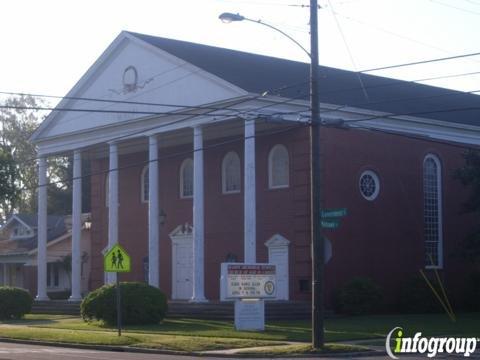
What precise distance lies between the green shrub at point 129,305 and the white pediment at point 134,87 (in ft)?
23.3

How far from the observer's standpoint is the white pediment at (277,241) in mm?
40094

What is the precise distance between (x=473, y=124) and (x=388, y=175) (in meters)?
6.23

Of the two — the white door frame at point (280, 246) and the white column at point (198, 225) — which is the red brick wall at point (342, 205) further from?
the white column at point (198, 225)

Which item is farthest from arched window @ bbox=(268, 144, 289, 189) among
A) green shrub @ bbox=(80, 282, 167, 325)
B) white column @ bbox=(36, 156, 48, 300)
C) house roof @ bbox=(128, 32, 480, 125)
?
white column @ bbox=(36, 156, 48, 300)

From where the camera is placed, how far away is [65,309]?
43.4m

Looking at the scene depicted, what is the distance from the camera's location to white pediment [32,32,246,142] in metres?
38.9

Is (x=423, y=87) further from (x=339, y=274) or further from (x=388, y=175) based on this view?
(x=339, y=274)

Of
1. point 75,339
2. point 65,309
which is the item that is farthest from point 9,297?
Answer: point 75,339

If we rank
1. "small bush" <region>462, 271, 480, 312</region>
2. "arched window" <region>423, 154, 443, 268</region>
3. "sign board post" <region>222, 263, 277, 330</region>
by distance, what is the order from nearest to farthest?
"sign board post" <region>222, 263, 277, 330</region> → "small bush" <region>462, 271, 480, 312</region> → "arched window" <region>423, 154, 443, 268</region>

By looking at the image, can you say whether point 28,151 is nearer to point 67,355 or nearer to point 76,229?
point 76,229

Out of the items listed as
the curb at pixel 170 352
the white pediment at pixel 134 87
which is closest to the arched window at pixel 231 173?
the white pediment at pixel 134 87

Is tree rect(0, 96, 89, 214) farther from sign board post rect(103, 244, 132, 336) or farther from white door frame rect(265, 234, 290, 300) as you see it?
sign board post rect(103, 244, 132, 336)
